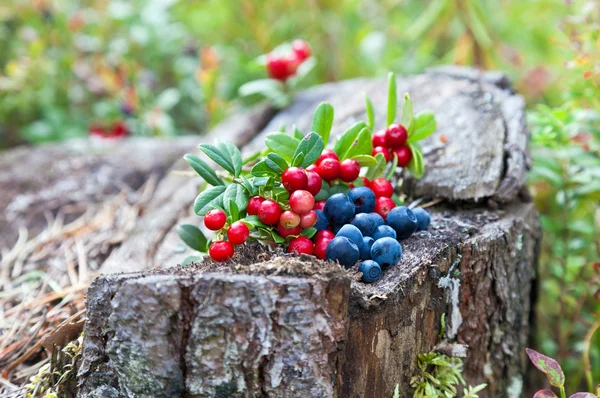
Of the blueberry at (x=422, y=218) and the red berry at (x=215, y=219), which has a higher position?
the red berry at (x=215, y=219)

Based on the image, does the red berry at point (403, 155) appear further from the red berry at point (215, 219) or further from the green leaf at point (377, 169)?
the red berry at point (215, 219)

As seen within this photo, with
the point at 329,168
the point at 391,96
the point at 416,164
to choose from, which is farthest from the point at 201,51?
the point at 329,168

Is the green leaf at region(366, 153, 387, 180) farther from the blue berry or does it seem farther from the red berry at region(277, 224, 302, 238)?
the red berry at region(277, 224, 302, 238)

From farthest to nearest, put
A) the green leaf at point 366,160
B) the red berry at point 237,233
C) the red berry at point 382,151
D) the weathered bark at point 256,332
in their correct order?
the red berry at point 382,151, the green leaf at point 366,160, the red berry at point 237,233, the weathered bark at point 256,332

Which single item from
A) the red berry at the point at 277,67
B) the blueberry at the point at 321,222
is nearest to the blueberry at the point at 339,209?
the blueberry at the point at 321,222

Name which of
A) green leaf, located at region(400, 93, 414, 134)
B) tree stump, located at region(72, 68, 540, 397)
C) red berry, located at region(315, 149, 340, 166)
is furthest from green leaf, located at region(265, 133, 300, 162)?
green leaf, located at region(400, 93, 414, 134)

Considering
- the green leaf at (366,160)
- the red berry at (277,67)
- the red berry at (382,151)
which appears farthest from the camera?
the red berry at (277,67)
